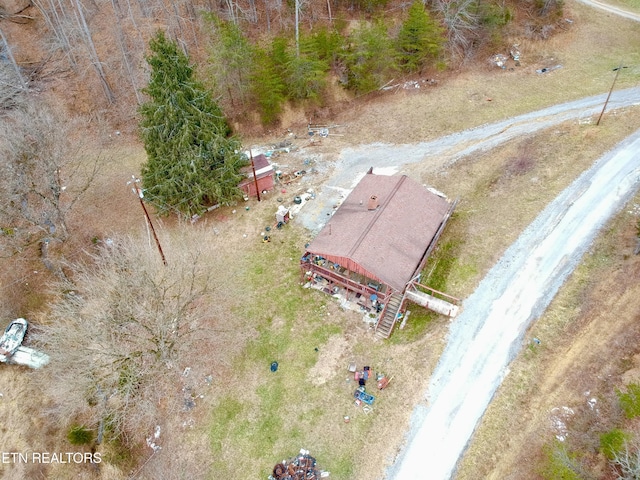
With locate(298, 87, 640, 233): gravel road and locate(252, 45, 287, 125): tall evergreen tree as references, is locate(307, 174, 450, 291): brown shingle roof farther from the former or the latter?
locate(252, 45, 287, 125): tall evergreen tree

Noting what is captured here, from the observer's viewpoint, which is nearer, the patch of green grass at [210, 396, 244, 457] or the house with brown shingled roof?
the patch of green grass at [210, 396, 244, 457]

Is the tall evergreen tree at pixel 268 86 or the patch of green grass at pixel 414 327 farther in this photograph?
the tall evergreen tree at pixel 268 86

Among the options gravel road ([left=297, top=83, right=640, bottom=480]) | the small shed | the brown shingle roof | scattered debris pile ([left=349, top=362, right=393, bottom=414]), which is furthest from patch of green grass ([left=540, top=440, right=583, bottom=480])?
the small shed

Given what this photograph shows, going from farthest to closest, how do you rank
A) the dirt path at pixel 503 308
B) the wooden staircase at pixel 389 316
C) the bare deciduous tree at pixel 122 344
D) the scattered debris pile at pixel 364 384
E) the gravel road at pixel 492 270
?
1. the wooden staircase at pixel 389 316
2. the scattered debris pile at pixel 364 384
3. the gravel road at pixel 492 270
4. the dirt path at pixel 503 308
5. the bare deciduous tree at pixel 122 344

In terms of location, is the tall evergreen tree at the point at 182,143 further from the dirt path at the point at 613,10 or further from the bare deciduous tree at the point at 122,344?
the dirt path at the point at 613,10

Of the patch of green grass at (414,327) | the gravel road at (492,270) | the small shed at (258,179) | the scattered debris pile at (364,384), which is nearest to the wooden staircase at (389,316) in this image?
the patch of green grass at (414,327)
